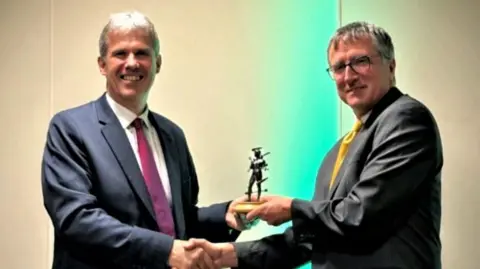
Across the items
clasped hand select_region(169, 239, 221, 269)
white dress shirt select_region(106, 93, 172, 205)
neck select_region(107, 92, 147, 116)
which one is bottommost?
clasped hand select_region(169, 239, 221, 269)

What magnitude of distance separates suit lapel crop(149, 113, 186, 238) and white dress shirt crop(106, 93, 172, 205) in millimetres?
13

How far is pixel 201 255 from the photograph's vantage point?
192 cm

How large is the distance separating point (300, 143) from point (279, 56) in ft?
1.17

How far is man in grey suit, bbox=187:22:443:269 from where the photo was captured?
1.64m

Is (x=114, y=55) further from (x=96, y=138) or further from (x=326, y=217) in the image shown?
(x=326, y=217)

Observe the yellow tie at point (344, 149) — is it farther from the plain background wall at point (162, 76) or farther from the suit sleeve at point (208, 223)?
the plain background wall at point (162, 76)

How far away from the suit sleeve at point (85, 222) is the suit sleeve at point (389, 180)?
0.49m

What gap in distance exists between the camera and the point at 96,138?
1.89 m

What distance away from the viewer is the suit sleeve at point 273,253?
2.04 m

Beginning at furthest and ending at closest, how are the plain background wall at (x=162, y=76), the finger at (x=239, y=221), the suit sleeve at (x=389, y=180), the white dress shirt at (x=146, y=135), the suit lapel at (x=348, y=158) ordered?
1. the plain background wall at (x=162, y=76)
2. the finger at (x=239, y=221)
3. the white dress shirt at (x=146, y=135)
4. the suit lapel at (x=348, y=158)
5. the suit sleeve at (x=389, y=180)

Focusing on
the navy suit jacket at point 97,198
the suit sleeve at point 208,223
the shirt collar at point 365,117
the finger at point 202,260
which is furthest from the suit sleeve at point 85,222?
the shirt collar at point 365,117

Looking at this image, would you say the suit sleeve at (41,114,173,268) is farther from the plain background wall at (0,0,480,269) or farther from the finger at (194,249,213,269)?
the plain background wall at (0,0,480,269)

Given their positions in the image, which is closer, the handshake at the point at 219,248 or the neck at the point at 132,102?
the handshake at the point at 219,248

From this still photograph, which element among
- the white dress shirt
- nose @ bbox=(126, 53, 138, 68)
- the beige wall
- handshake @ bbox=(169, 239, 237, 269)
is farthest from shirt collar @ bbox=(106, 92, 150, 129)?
the beige wall
